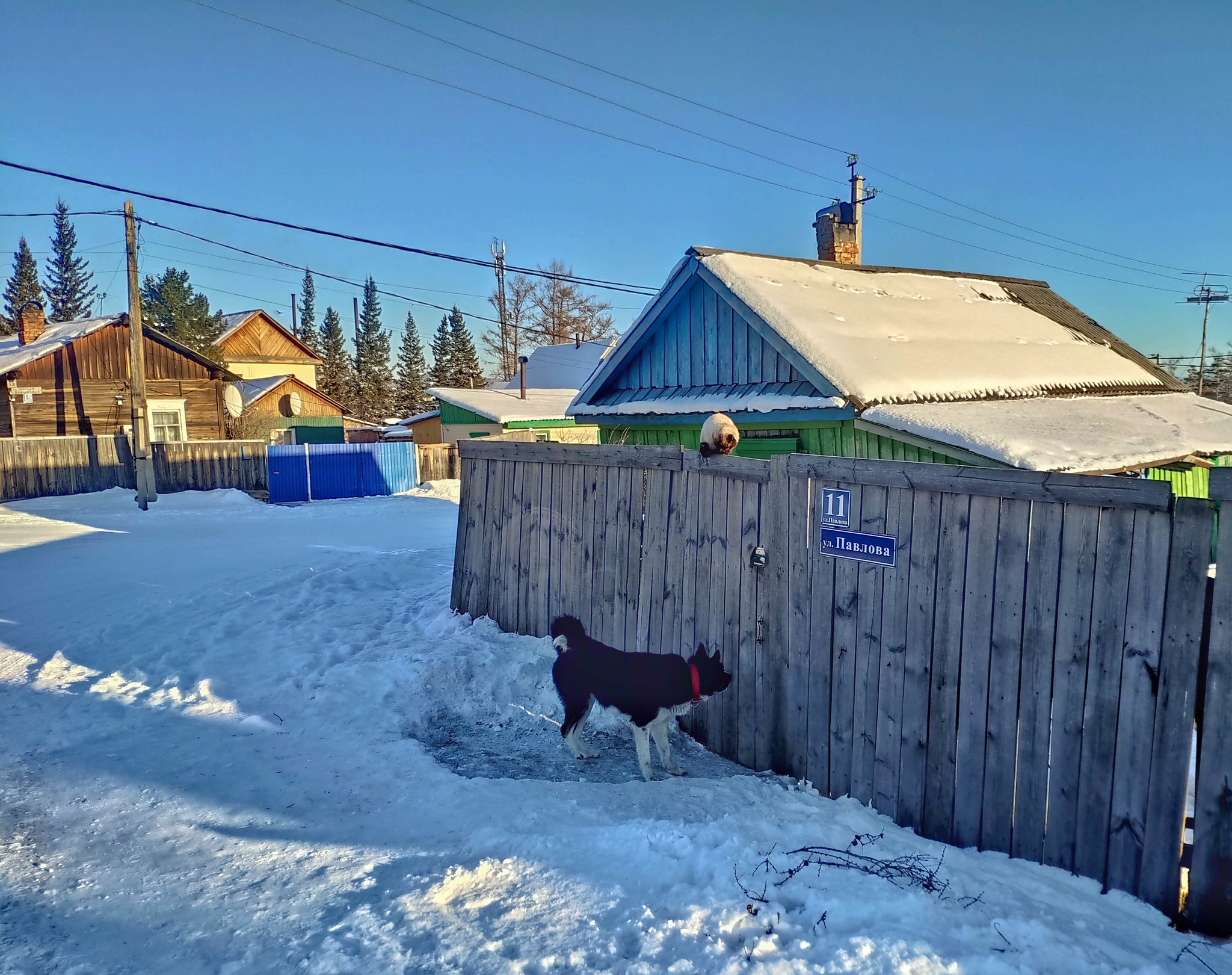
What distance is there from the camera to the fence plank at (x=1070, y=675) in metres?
3.27

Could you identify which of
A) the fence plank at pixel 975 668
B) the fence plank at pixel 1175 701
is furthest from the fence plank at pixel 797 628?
the fence plank at pixel 1175 701

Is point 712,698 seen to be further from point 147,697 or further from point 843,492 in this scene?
point 147,697

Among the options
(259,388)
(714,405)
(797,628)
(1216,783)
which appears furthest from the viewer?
(259,388)

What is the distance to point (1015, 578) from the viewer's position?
138 inches

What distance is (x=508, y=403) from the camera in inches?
1184

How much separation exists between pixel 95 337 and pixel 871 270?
86.9 ft

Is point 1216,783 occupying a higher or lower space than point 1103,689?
lower

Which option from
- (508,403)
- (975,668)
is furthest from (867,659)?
(508,403)

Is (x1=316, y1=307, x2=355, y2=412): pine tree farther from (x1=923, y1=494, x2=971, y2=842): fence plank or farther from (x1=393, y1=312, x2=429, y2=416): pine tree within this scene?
(x1=923, y1=494, x2=971, y2=842): fence plank

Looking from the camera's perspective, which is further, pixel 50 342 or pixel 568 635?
pixel 50 342

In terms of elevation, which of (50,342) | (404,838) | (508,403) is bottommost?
(404,838)

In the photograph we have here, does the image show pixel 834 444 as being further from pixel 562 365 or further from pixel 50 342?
pixel 562 365

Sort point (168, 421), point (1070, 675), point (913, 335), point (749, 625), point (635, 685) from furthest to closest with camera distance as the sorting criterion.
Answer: point (168, 421), point (913, 335), point (749, 625), point (635, 685), point (1070, 675)

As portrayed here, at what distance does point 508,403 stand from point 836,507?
87.3 ft
